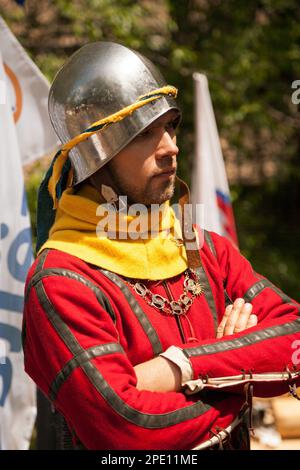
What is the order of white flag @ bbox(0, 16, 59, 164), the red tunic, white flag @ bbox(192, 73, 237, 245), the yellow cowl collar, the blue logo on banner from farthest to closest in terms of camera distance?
white flag @ bbox(192, 73, 237, 245)
white flag @ bbox(0, 16, 59, 164)
the blue logo on banner
the yellow cowl collar
the red tunic

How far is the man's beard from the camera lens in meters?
2.96

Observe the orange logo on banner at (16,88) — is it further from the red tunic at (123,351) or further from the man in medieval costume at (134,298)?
the red tunic at (123,351)

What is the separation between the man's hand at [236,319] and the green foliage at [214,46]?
401 centimetres

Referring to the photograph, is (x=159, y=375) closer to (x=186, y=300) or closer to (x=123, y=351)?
(x=123, y=351)

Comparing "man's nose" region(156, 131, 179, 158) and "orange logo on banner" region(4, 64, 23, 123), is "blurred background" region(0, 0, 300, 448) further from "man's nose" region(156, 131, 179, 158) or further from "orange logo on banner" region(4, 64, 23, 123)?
"man's nose" region(156, 131, 179, 158)

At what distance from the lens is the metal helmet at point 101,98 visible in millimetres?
2908

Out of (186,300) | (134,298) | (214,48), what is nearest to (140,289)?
(134,298)

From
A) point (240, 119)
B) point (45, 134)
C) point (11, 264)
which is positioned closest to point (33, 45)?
point (240, 119)

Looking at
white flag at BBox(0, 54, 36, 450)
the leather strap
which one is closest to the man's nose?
the leather strap

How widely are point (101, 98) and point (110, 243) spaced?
0.52 metres

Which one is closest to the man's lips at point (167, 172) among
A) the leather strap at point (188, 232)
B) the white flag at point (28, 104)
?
the leather strap at point (188, 232)

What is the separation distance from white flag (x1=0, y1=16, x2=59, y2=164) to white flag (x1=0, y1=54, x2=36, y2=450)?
289 mm

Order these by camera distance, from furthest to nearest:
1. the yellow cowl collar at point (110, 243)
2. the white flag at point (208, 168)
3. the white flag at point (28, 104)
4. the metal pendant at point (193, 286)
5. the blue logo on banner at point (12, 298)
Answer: the white flag at point (208, 168)
the white flag at point (28, 104)
the blue logo on banner at point (12, 298)
the metal pendant at point (193, 286)
the yellow cowl collar at point (110, 243)

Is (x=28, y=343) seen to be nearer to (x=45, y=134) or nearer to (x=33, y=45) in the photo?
(x=45, y=134)
